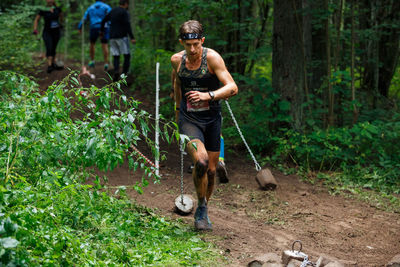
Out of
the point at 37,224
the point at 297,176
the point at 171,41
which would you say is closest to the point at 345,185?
the point at 297,176

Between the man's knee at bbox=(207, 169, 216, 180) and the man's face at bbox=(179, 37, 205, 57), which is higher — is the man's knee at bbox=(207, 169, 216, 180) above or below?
below

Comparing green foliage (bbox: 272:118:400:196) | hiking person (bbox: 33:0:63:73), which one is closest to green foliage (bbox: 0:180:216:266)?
green foliage (bbox: 272:118:400:196)

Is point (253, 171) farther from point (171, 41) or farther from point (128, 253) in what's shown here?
point (171, 41)

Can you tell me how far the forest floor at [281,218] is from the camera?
18.0ft

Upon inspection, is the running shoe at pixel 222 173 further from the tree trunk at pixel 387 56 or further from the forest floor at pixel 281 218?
the tree trunk at pixel 387 56

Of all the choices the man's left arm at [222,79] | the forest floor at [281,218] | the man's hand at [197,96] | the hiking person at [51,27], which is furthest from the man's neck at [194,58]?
the hiking person at [51,27]

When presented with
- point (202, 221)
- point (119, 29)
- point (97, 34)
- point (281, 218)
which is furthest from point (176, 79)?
point (97, 34)

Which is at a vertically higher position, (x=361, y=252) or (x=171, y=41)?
(x=171, y=41)

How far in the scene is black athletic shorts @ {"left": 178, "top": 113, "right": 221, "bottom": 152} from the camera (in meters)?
5.71

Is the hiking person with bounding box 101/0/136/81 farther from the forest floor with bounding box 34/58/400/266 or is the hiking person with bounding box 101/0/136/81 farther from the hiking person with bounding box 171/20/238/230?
the hiking person with bounding box 171/20/238/230

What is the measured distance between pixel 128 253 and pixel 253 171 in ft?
17.4

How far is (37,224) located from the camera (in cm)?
374

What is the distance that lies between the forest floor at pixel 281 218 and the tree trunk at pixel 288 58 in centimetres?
160

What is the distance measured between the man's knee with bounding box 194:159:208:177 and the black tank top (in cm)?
56
